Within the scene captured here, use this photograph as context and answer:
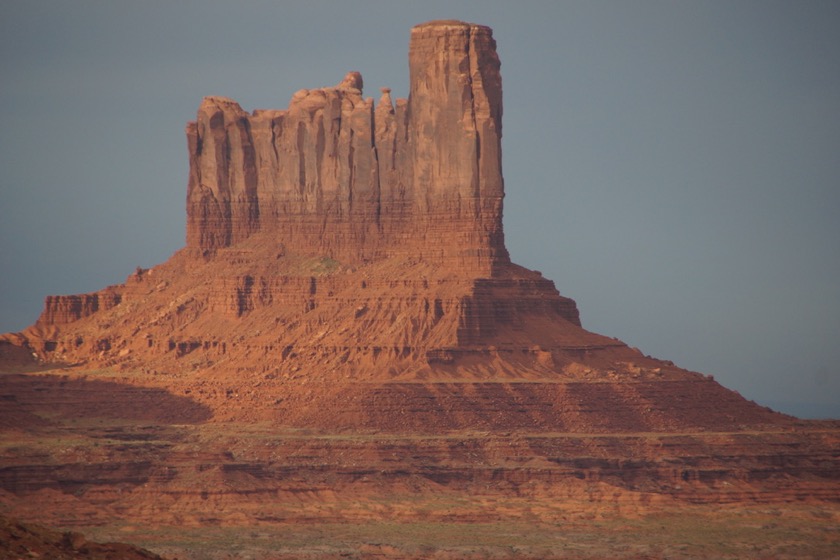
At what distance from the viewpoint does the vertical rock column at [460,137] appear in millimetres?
133875

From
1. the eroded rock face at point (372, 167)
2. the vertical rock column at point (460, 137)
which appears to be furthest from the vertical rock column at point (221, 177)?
the vertical rock column at point (460, 137)

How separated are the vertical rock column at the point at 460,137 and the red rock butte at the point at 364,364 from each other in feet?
0.39

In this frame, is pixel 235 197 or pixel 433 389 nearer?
pixel 433 389

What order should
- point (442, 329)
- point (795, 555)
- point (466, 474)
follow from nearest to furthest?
point (795, 555) → point (466, 474) → point (442, 329)

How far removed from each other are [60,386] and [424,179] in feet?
73.7

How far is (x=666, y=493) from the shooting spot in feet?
393

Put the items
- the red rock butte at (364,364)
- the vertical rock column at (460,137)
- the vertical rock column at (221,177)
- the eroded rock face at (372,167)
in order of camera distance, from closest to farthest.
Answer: the red rock butte at (364,364) → the vertical rock column at (460,137) → the eroded rock face at (372,167) → the vertical rock column at (221,177)

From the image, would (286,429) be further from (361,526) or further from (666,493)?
(666,493)

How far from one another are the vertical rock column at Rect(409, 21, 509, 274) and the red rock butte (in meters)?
0.12

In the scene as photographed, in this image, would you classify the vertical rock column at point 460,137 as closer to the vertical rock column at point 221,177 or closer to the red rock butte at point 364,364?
the red rock butte at point 364,364

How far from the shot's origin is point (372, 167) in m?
139

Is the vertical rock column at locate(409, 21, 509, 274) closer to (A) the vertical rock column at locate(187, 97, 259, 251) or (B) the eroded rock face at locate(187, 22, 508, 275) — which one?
(B) the eroded rock face at locate(187, 22, 508, 275)

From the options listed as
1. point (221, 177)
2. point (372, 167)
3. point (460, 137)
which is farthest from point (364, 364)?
point (221, 177)

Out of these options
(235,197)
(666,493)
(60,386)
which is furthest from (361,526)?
(235,197)
